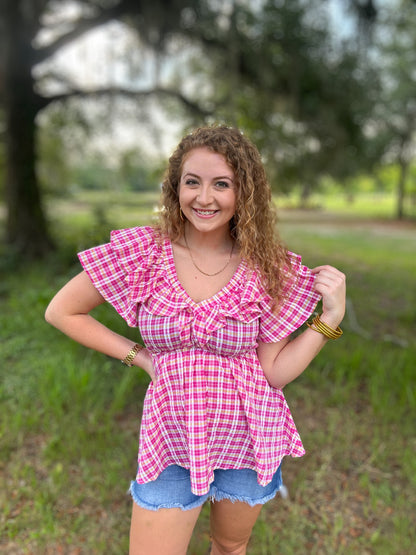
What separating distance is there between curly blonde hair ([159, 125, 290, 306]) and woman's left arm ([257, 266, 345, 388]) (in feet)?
0.41

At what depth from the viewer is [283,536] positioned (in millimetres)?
2025

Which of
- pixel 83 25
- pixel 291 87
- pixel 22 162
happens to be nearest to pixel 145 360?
pixel 291 87

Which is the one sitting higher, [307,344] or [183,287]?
[183,287]

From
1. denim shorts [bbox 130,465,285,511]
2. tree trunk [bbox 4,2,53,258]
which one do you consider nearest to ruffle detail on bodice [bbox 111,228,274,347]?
denim shorts [bbox 130,465,285,511]

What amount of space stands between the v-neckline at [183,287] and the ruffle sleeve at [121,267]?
4 centimetres

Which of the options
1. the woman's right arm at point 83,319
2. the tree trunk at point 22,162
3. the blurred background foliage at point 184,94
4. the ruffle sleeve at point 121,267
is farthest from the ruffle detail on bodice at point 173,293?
the tree trunk at point 22,162

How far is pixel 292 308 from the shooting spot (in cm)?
136

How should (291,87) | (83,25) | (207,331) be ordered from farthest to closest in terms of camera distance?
(83,25) < (291,87) < (207,331)

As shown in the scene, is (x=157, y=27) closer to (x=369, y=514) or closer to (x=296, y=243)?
(x=369, y=514)

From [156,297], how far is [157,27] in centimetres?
429

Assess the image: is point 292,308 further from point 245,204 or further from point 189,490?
point 189,490

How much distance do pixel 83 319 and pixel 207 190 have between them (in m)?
0.53

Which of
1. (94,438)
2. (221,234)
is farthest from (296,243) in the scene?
(221,234)

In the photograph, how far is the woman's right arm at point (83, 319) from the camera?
133 centimetres
